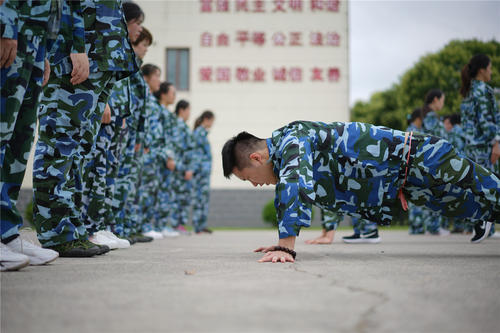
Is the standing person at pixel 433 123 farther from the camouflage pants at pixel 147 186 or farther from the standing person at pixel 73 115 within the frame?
the standing person at pixel 73 115

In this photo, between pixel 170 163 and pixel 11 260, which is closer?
pixel 11 260

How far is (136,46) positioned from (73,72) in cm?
162

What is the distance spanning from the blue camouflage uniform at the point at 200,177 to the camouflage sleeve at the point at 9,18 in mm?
5732

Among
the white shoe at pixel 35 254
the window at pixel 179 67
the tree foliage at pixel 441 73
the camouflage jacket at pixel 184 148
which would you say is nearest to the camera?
the white shoe at pixel 35 254

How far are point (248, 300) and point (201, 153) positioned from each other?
6611mm

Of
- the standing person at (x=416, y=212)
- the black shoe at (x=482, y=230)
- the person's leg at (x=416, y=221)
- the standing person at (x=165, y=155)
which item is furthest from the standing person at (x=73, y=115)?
the person's leg at (x=416, y=221)

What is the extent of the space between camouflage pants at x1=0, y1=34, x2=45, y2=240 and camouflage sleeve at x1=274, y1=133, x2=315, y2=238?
4.12 ft

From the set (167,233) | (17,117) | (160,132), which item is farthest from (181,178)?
(17,117)

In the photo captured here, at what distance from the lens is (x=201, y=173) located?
781 centimetres

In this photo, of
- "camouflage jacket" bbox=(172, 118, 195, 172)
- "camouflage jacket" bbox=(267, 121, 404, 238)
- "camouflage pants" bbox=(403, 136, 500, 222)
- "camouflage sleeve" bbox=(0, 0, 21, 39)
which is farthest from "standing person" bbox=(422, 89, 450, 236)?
"camouflage sleeve" bbox=(0, 0, 21, 39)

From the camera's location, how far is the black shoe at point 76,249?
8.78ft

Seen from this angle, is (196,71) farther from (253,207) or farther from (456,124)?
(456,124)

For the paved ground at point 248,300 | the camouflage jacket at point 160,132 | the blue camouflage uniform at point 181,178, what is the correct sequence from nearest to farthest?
the paved ground at point 248,300
the camouflage jacket at point 160,132
the blue camouflage uniform at point 181,178

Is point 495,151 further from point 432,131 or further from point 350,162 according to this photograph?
point 350,162
